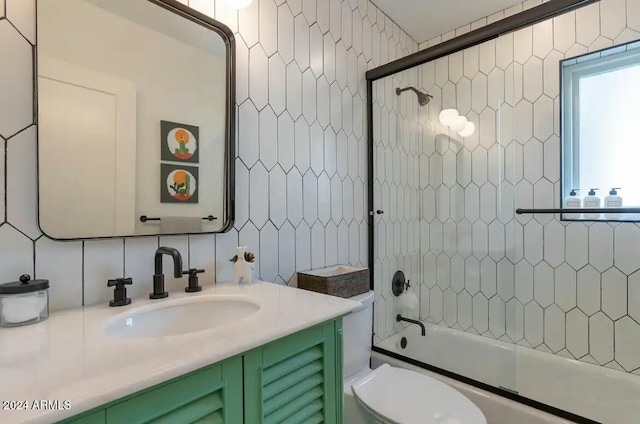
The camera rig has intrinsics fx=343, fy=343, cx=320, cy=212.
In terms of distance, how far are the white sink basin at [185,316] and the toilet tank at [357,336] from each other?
554 millimetres

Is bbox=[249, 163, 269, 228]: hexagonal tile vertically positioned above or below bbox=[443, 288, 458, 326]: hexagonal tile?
above

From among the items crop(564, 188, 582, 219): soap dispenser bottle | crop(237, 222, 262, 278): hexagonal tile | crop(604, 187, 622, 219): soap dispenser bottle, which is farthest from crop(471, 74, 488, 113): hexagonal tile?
crop(237, 222, 262, 278): hexagonal tile

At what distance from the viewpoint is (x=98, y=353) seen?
2.10ft

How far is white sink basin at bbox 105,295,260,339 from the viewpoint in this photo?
3.11ft

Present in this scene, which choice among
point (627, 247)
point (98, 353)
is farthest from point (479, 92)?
point (98, 353)

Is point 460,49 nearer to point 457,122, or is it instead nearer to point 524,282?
point 457,122

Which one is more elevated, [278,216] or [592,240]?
[278,216]

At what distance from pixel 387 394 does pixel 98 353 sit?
3.56ft

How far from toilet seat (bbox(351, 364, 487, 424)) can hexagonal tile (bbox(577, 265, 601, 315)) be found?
3.81ft

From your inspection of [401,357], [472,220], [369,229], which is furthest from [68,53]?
[472,220]

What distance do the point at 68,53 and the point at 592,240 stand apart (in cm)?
250

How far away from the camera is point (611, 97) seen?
6.43ft

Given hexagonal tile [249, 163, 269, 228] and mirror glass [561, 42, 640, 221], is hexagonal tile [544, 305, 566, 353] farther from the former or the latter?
hexagonal tile [249, 163, 269, 228]

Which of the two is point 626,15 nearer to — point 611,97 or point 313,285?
point 611,97
